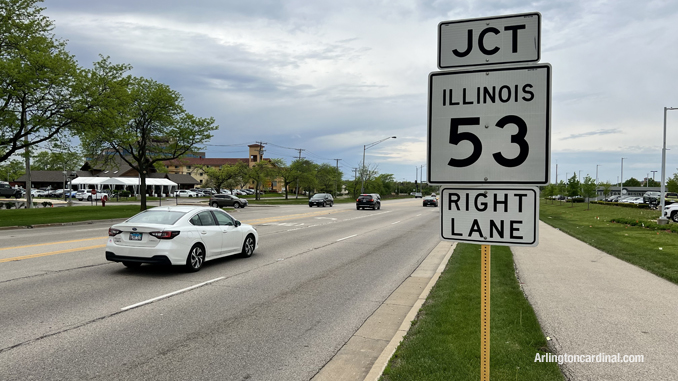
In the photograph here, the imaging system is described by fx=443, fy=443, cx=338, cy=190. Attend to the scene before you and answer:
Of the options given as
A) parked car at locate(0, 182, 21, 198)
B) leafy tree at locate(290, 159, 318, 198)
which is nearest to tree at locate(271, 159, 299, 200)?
leafy tree at locate(290, 159, 318, 198)

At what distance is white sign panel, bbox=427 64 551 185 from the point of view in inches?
118

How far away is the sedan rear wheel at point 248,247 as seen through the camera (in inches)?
474

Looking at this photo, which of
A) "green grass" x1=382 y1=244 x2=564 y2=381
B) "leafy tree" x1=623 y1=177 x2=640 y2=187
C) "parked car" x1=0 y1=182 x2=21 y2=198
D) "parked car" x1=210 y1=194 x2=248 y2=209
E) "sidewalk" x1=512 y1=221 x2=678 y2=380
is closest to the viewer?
"green grass" x1=382 y1=244 x2=564 y2=381

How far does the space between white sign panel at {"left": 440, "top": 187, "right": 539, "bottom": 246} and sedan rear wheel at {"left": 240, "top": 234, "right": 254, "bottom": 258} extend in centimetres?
946

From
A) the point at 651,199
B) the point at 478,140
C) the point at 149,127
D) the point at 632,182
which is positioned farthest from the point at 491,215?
the point at 632,182

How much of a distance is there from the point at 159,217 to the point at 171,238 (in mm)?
962

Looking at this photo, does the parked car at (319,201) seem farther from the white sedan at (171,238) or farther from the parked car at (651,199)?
the white sedan at (171,238)

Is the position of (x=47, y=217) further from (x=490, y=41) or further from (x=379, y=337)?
(x=490, y=41)

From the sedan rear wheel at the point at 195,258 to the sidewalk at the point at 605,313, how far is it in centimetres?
687

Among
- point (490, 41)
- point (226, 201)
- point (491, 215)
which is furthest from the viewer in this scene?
point (226, 201)

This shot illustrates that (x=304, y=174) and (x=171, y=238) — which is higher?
(x=304, y=174)

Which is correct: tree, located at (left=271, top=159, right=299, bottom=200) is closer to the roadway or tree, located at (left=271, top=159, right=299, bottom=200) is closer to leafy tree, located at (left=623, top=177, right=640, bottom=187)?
the roadway

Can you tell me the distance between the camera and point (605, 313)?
261 inches

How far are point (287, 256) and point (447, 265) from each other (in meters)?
4.40
